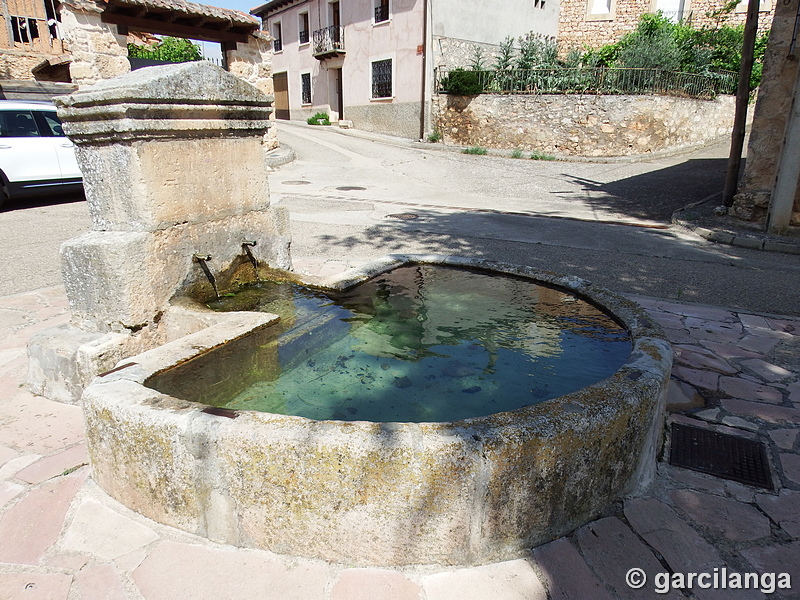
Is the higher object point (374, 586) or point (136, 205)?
point (136, 205)

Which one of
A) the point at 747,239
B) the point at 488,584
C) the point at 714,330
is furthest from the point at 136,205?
the point at 747,239

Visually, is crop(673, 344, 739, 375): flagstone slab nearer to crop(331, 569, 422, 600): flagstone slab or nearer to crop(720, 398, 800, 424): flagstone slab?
crop(720, 398, 800, 424): flagstone slab

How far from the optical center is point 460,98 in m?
18.2

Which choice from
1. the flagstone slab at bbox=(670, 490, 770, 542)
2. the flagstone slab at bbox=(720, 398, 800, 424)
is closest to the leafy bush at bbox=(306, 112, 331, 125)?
the flagstone slab at bbox=(720, 398, 800, 424)

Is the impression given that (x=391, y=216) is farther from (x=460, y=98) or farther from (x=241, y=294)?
(x=460, y=98)

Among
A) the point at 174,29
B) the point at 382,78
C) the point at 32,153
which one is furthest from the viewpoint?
the point at 382,78

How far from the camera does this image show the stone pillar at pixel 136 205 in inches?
105

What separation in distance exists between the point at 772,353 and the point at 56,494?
415 cm

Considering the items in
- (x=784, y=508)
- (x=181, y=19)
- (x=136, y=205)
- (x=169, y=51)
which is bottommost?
(x=784, y=508)

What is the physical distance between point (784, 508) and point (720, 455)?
35 cm

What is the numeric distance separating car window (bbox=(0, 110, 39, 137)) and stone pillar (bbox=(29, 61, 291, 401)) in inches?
303

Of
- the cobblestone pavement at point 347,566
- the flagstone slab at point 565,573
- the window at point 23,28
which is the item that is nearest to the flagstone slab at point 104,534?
the cobblestone pavement at point 347,566

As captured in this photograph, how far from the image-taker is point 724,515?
2062 mm
